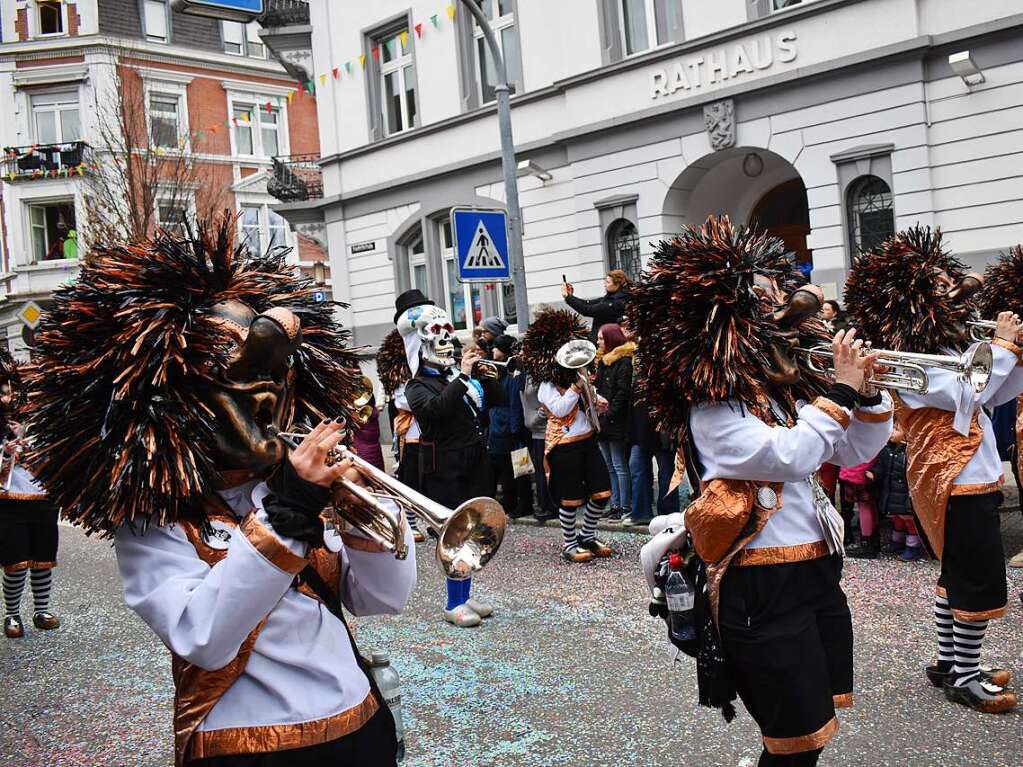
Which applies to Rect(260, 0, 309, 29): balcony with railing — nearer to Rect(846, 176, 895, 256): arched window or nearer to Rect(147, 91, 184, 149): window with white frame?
Rect(147, 91, 184, 149): window with white frame

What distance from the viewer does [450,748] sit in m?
4.33

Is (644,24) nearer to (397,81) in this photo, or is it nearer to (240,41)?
(397,81)

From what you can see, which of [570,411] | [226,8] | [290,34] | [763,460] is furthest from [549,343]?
[290,34]

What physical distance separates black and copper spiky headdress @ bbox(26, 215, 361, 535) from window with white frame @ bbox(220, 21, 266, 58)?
117 feet

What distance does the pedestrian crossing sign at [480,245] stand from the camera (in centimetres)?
969

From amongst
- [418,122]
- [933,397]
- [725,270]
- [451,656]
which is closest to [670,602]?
[725,270]

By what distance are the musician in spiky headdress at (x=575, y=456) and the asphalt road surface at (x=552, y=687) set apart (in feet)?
2.01

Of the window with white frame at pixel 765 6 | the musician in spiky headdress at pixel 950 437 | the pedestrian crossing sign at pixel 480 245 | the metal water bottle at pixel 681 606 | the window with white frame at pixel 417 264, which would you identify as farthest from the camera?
the window with white frame at pixel 417 264

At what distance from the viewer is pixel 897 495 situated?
6.95 meters

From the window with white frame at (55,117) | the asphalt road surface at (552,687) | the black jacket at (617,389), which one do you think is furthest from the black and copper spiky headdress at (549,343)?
the window with white frame at (55,117)

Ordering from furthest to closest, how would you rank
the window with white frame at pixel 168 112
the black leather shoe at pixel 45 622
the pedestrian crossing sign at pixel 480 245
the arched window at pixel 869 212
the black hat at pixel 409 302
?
the window with white frame at pixel 168 112, the arched window at pixel 869 212, the pedestrian crossing sign at pixel 480 245, the black leather shoe at pixel 45 622, the black hat at pixel 409 302

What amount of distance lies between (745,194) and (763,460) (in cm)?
1324

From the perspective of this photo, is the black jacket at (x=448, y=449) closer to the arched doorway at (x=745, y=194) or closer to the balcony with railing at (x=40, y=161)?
the arched doorway at (x=745, y=194)

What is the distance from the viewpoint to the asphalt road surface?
415 cm
